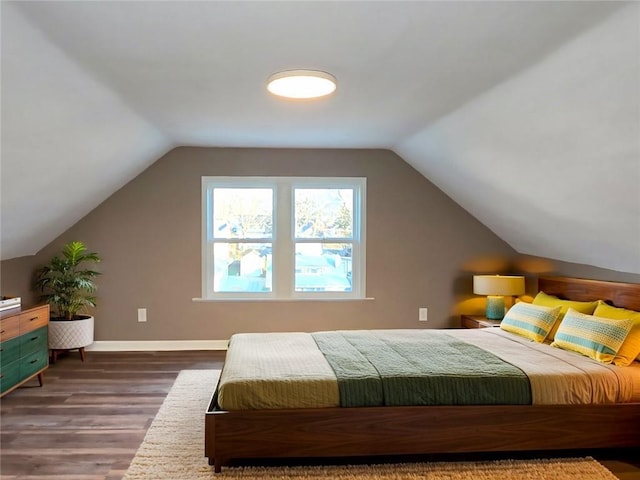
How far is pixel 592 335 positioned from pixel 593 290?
911 millimetres

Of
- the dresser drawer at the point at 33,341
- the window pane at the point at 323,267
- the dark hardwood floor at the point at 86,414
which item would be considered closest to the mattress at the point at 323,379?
the dark hardwood floor at the point at 86,414

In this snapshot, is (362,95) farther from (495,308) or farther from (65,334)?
(65,334)

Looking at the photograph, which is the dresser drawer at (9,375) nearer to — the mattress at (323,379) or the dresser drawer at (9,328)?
the dresser drawer at (9,328)

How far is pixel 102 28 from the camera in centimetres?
216

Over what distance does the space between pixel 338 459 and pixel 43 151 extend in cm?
263

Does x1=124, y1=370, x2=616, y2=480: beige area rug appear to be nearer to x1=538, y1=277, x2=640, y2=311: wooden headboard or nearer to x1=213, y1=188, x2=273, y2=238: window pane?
x1=538, y1=277, x2=640, y2=311: wooden headboard

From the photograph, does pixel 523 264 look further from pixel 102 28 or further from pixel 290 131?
pixel 102 28

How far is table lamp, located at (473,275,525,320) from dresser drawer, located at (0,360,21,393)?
164 inches

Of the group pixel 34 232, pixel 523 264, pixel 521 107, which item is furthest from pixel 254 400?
pixel 523 264

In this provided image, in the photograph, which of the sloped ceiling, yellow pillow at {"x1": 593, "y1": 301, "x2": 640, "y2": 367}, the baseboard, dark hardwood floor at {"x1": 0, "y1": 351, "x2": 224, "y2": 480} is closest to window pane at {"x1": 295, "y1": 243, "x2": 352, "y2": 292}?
the baseboard

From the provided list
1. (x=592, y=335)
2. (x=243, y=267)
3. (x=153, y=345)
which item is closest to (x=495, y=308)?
(x=592, y=335)

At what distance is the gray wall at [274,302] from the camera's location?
503cm

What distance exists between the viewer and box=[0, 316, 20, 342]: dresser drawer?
11.1 feet

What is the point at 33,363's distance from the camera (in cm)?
380
